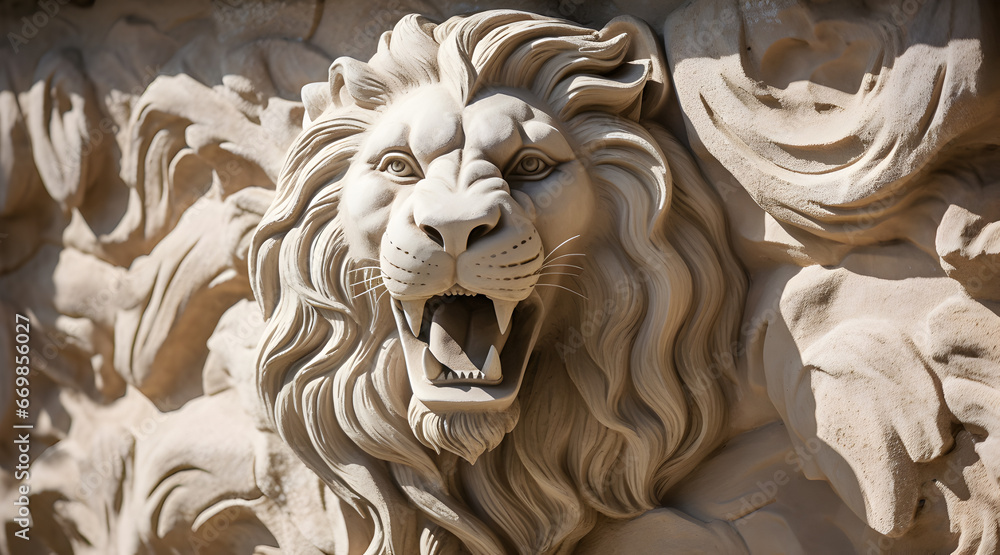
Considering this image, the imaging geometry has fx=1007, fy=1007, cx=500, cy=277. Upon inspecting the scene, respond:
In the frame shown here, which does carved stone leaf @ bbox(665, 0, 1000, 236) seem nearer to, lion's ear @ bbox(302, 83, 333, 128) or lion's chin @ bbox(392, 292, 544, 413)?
lion's chin @ bbox(392, 292, 544, 413)

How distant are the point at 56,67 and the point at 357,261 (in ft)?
3.92

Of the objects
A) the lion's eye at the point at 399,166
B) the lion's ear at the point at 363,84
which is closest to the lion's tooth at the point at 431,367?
the lion's eye at the point at 399,166

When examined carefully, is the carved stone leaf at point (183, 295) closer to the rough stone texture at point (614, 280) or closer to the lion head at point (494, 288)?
the rough stone texture at point (614, 280)

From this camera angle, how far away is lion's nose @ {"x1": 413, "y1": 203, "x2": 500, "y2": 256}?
1.63 m

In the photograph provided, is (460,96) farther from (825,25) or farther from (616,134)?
A: (825,25)

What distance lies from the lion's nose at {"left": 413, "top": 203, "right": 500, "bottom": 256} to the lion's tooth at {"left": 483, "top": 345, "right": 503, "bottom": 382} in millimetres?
189

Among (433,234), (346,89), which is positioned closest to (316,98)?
(346,89)

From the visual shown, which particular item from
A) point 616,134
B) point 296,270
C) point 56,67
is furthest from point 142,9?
point 616,134

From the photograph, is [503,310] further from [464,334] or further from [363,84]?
[363,84]

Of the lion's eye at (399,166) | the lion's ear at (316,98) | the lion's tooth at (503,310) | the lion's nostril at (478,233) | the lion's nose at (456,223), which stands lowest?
the lion's tooth at (503,310)

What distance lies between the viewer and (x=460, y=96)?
1.77 metres

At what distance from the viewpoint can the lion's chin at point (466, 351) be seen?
1.72m

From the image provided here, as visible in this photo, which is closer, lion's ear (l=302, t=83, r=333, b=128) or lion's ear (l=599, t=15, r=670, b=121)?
lion's ear (l=599, t=15, r=670, b=121)

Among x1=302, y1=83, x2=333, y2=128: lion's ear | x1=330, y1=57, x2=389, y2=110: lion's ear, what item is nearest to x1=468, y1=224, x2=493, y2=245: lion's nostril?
x1=330, y1=57, x2=389, y2=110: lion's ear
